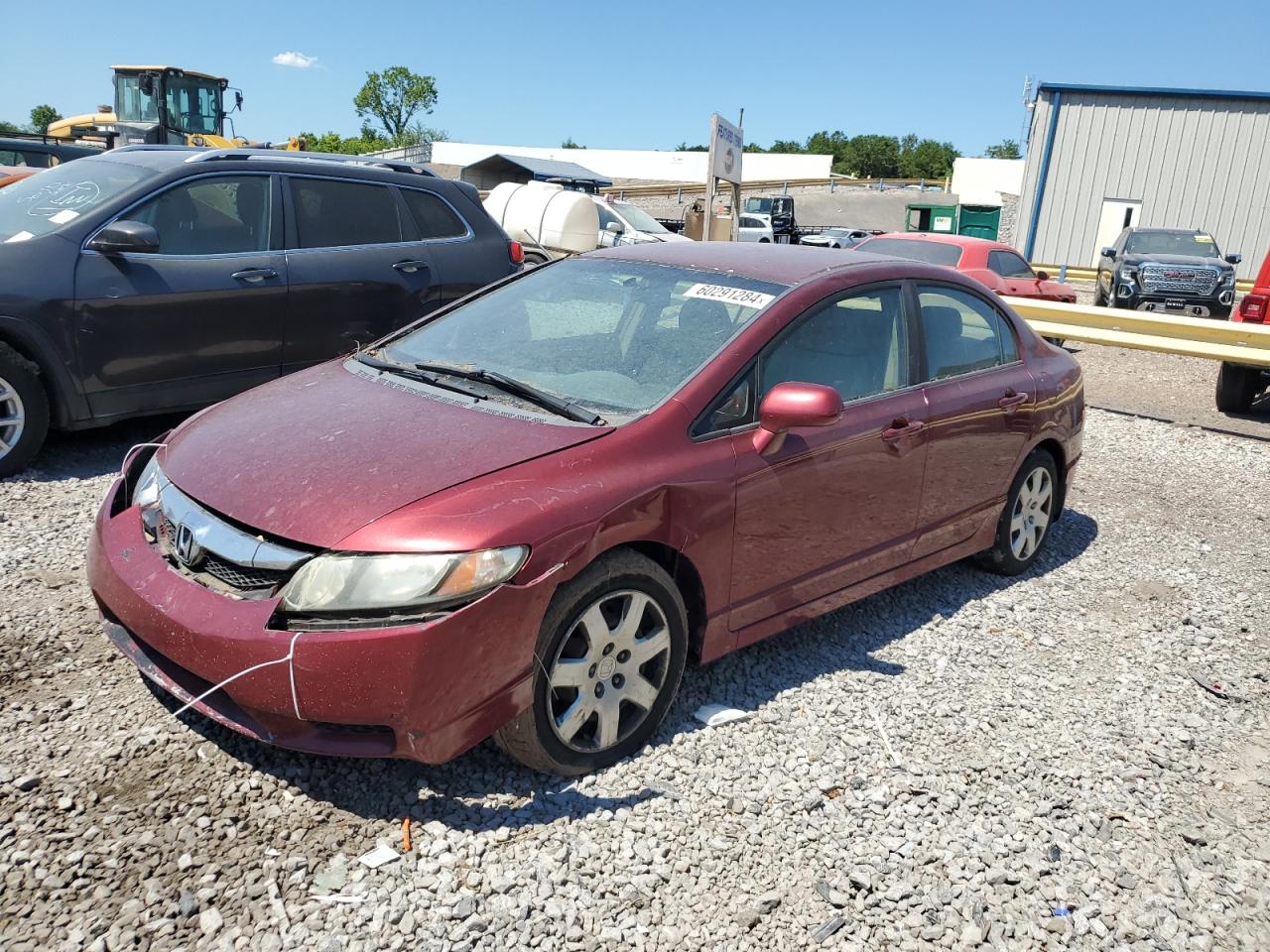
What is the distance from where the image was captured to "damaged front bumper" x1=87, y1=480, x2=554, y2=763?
2566 millimetres

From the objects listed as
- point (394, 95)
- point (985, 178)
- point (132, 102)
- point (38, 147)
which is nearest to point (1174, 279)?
point (38, 147)

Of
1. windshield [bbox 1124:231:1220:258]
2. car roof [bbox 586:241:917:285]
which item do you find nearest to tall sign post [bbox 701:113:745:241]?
windshield [bbox 1124:231:1220:258]

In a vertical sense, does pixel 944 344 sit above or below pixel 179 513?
above

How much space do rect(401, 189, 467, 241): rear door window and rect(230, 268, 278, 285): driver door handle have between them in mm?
1177

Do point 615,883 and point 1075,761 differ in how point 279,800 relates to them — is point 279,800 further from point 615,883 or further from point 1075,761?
point 1075,761

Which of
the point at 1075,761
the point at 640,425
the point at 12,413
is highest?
the point at 640,425

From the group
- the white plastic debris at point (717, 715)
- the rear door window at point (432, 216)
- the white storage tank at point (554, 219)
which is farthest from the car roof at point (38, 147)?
the white plastic debris at point (717, 715)

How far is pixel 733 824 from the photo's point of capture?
299 cm

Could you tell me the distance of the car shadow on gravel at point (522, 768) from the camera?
9.61 ft

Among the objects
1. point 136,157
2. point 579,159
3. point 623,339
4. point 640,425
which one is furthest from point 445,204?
point 579,159

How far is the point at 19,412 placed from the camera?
5297 mm

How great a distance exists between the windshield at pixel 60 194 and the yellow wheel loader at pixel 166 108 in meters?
15.4

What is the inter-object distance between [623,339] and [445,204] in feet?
12.6

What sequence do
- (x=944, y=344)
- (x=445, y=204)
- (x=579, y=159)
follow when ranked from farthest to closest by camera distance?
(x=579, y=159)
(x=445, y=204)
(x=944, y=344)
